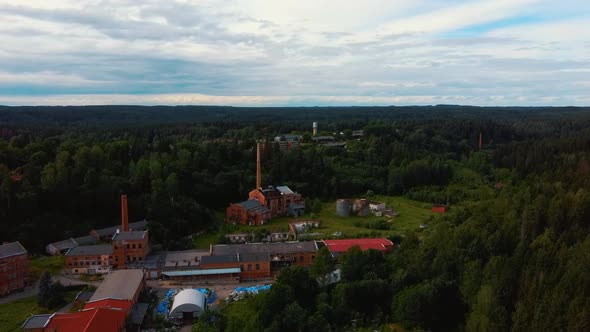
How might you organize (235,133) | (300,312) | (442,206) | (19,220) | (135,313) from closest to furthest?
(300,312), (135,313), (19,220), (442,206), (235,133)

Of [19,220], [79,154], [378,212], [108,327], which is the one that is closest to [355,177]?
[378,212]

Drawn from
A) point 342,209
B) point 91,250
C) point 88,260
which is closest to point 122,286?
point 88,260

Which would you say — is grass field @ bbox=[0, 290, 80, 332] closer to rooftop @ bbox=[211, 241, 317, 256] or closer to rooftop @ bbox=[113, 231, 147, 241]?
rooftop @ bbox=[113, 231, 147, 241]

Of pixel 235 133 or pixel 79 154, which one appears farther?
pixel 235 133

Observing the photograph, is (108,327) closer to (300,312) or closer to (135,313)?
(135,313)

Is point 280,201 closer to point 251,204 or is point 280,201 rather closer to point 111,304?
point 251,204

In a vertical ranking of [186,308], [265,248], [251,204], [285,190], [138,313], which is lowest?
[138,313]

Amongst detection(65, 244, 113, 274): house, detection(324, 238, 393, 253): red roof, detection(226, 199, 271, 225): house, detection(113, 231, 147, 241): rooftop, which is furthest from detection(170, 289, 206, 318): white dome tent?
detection(226, 199, 271, 225): house
